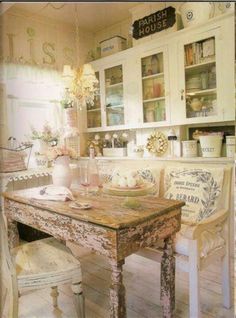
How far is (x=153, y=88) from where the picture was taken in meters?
2.83

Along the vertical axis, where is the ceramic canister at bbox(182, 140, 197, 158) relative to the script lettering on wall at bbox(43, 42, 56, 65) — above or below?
below

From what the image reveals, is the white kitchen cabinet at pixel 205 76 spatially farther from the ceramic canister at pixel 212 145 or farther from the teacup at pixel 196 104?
the ceramic canister at pixel 212 145

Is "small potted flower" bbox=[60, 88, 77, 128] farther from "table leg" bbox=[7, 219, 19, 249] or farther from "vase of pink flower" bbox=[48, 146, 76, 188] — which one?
"table leg" bbox=[7, 219, 19, 249]

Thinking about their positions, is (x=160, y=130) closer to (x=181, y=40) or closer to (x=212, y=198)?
(x=181, y=40)

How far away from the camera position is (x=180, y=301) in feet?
5.59

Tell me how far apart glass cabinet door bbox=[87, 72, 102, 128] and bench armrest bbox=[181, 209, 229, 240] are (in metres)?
2.10

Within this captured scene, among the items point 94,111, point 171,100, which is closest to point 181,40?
point 171,100

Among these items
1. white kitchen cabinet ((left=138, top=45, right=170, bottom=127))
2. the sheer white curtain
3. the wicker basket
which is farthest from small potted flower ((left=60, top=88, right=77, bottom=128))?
white kitchen cabinet ((left=138, top=45, right=170, bottom=127))

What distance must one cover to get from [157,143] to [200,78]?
2.50 ft

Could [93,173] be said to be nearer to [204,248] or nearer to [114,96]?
[204,248]

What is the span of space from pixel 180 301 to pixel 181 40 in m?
2.14

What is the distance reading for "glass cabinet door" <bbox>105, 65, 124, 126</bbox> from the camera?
3150 millimetres

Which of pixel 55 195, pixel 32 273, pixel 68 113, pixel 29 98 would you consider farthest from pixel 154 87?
pixel 32 273

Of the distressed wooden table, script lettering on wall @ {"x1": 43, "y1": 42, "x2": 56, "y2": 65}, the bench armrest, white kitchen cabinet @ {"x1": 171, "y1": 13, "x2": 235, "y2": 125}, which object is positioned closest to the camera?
the distressed wooden table
